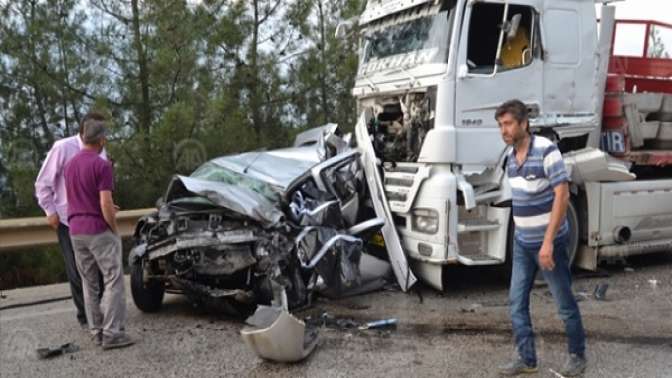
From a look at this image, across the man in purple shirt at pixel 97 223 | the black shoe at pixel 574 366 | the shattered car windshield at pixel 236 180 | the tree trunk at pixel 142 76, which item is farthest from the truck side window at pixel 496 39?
the tree trunk at pixel 142 76

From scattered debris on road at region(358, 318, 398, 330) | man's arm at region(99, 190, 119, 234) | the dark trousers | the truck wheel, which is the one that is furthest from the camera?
the truck wheel

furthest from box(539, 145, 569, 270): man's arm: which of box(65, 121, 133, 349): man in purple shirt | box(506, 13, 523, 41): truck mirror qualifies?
box(65, 121, 133, 349): man in purple shirt

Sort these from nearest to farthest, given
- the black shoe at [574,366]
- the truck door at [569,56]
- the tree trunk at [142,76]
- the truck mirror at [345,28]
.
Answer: the black shoe at [574,366] → the truck door at [569,56] → the truck mirror at [345,28] → the tree trunk at [142,76]

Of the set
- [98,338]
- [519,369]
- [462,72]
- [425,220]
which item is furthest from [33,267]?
[519,369]

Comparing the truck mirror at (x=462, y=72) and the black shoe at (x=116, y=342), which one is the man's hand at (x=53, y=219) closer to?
the black shoe at (x=116, y=342)

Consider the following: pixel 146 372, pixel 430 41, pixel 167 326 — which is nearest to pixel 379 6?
pixel 430 41

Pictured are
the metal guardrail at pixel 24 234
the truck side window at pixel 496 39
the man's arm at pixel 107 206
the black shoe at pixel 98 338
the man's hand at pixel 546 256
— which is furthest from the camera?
the metal guardrail at pixel 24 234

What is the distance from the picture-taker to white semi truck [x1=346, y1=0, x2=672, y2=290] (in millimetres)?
6367

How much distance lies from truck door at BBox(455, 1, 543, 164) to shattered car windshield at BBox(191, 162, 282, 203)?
1.78 meters

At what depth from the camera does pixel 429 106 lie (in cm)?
646

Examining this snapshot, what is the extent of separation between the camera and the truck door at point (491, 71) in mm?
6371

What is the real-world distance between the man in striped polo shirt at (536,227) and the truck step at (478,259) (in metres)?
2.02

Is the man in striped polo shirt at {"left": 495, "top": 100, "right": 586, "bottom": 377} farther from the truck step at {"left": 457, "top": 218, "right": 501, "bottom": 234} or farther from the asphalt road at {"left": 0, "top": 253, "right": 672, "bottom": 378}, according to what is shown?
the truck step at {"left": 457, "top": 218, "right": 501, "bottom": 234}

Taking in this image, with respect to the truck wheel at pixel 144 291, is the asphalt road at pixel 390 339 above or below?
below
